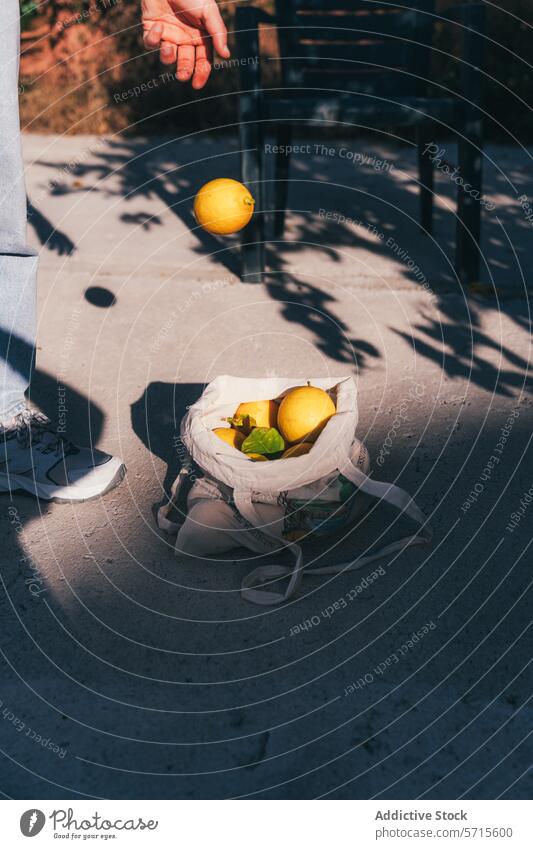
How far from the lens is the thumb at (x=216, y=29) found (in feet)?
8.64

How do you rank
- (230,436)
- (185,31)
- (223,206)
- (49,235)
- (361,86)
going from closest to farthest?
(230,436) < (185,31) < (223,206) < (361,86) < (49,235)

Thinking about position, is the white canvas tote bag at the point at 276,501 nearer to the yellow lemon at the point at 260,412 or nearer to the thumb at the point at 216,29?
the yellow lemon at the point at 260,412

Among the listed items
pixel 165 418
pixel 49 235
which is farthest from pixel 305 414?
pixel 49 235

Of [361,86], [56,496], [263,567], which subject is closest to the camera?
[263,567]

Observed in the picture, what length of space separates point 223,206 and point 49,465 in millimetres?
1042

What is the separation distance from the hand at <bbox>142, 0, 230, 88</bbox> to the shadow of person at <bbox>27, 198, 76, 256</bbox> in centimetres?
167

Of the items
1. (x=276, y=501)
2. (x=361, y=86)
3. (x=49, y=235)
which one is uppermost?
(x=361, y=86)

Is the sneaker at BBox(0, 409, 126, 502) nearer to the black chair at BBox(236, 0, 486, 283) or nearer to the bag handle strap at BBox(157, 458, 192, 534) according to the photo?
the bag handle strap at BBox(157, 458, 192, 534)

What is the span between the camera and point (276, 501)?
94.2 inches

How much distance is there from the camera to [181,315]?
3.76m

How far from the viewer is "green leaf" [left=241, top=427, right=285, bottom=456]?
8.19 feet

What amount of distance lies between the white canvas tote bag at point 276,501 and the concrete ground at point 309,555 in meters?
A: 0.06

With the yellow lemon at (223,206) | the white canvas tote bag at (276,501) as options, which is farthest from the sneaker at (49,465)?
the yellow lemon at (223,206)

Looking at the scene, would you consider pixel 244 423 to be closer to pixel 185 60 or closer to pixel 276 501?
pixel 276 501
